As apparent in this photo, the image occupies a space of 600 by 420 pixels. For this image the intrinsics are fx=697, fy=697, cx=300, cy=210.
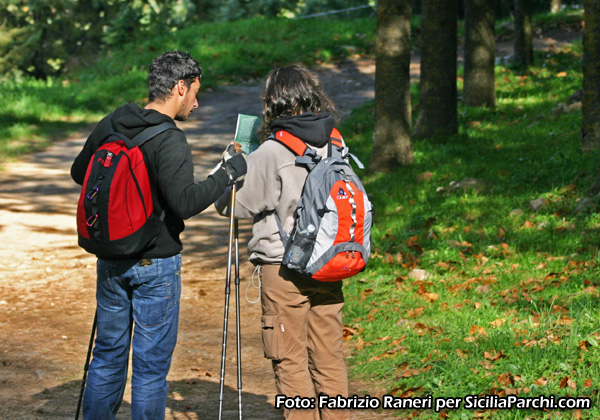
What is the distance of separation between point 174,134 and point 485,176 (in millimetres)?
7628

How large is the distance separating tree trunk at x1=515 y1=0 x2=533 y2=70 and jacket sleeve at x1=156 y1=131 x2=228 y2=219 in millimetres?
16508

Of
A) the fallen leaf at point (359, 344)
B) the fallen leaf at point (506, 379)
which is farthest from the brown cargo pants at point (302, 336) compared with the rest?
the fallen leaf at point (359, 344)

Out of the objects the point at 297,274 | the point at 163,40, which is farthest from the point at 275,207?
the point at 163,40

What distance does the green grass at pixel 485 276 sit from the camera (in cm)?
494

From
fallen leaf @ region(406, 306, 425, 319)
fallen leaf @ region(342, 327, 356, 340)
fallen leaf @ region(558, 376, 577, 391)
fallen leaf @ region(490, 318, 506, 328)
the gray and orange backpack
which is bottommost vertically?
fallen leaf @ region(342, 327, 356, 340)

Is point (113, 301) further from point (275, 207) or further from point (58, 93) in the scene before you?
point (58, 93)

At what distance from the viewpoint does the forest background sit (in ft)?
16.8

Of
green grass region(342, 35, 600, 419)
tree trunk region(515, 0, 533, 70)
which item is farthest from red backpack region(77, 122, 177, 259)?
tree trunk region(515, 0, 533, 70)

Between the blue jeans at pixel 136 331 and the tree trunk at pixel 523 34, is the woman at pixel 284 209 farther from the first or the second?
the tree trunk at pixel 523 34

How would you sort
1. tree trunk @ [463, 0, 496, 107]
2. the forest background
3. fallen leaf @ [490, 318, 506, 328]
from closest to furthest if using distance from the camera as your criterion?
the forest background < fallen leaf @ [490, 318, 506, 328] < tree trunk @ [463, 0, 496, 107]

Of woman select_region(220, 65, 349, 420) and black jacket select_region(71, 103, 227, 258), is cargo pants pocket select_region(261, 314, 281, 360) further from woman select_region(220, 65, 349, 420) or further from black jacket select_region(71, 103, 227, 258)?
black jacket select_region(71, 103, 227, 258)

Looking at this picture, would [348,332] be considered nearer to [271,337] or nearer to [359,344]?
[359,344]

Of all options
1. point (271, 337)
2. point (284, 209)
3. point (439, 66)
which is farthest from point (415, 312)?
point (439, 66)

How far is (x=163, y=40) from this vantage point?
25188 millimetres
